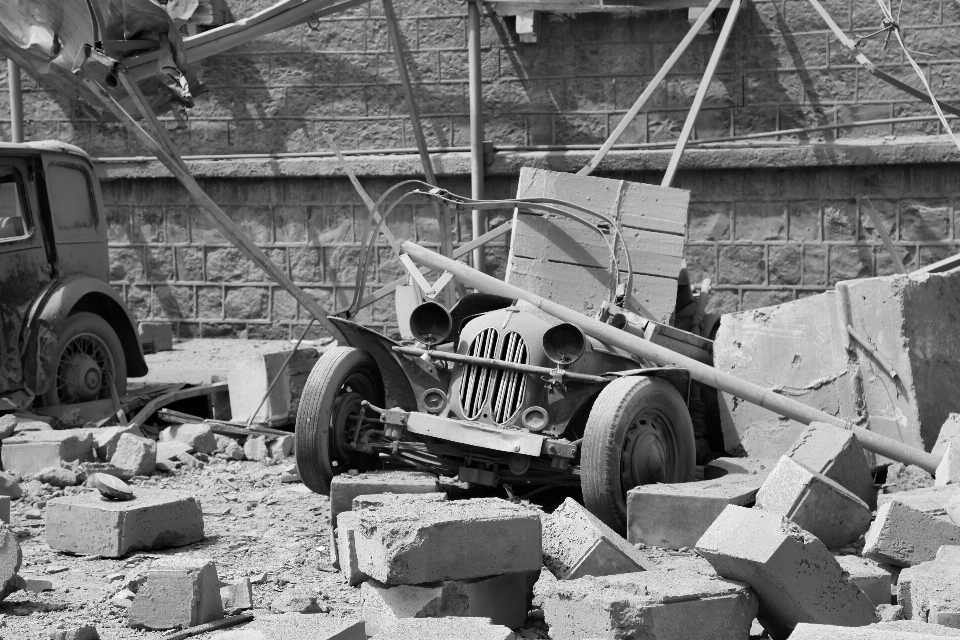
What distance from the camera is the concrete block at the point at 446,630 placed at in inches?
149

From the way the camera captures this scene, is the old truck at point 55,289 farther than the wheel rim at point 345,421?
Yes

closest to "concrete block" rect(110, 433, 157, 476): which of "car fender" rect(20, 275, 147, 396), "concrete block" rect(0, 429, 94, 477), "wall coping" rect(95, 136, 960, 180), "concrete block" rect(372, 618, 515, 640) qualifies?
"concrete block" rect(0, 429, 94, 477)

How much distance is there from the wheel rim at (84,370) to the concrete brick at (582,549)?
5.18 m

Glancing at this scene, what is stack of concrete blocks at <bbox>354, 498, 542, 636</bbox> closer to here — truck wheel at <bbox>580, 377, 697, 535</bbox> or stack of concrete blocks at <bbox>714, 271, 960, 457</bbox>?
truck wheel at <bbox>580, 377, 697, 535</bbox>

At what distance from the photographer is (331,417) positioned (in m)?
6.36

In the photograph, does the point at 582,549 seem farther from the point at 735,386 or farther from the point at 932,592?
the point at 735,386

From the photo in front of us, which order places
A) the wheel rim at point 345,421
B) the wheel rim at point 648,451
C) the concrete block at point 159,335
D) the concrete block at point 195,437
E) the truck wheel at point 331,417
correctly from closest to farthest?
the wheel rim at point 648,451 → the truck wheel at point 331,417 → the wheel rim at point 345,421 → the concrete block at point 195,437 → the concrete block at point 159,335

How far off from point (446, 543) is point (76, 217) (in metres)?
5.92

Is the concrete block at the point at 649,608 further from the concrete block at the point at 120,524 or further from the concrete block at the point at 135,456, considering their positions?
the concrete block at the point at 135,456

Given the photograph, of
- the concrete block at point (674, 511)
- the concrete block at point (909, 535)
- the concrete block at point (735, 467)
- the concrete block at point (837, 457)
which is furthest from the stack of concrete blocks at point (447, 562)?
the concrete block at point (735, 467)

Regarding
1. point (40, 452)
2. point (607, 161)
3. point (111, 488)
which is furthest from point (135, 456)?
point (607, 161)

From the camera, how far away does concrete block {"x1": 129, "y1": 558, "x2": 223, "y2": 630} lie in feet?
14.6

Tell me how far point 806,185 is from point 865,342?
4.52 meters

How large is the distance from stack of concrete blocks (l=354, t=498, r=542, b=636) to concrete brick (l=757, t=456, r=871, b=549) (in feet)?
4.23
